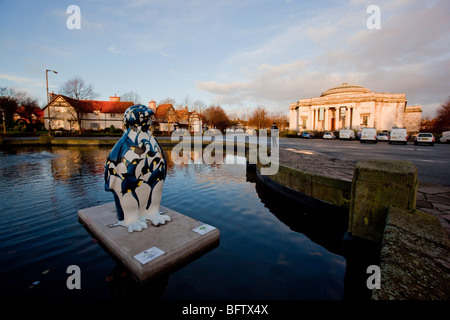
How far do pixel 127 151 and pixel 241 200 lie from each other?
4.19 m

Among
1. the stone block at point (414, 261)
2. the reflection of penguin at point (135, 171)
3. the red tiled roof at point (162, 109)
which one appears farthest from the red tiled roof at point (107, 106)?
the stone block at point (414, 261)

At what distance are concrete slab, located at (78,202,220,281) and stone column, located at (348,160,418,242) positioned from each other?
249 centimetres

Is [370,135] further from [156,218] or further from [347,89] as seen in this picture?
[347,89]

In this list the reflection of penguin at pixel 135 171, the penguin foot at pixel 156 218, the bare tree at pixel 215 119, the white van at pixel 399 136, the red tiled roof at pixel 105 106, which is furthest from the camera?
the bare tree at pixel 215 119

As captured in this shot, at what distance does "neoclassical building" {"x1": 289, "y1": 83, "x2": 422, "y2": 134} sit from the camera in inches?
2115

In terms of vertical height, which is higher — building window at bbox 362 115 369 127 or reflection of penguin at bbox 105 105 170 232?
building window at bbox 362 115 369 127

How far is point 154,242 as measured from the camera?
3.44 m

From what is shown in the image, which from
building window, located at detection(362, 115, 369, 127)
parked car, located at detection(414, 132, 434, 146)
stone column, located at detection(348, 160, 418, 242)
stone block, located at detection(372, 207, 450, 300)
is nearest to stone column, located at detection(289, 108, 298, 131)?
building window, located at detection(362, 115, 369, 127)

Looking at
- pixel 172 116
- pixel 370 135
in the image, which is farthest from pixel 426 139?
pixel 172 116

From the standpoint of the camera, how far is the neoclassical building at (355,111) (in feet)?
176

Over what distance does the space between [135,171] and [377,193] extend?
13.0ft

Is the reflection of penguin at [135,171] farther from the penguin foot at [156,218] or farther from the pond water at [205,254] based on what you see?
the pond water at [205,254]

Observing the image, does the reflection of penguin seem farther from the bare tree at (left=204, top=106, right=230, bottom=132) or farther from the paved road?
the bare tree at (left=204, top=106, right=230, bottom=132)
